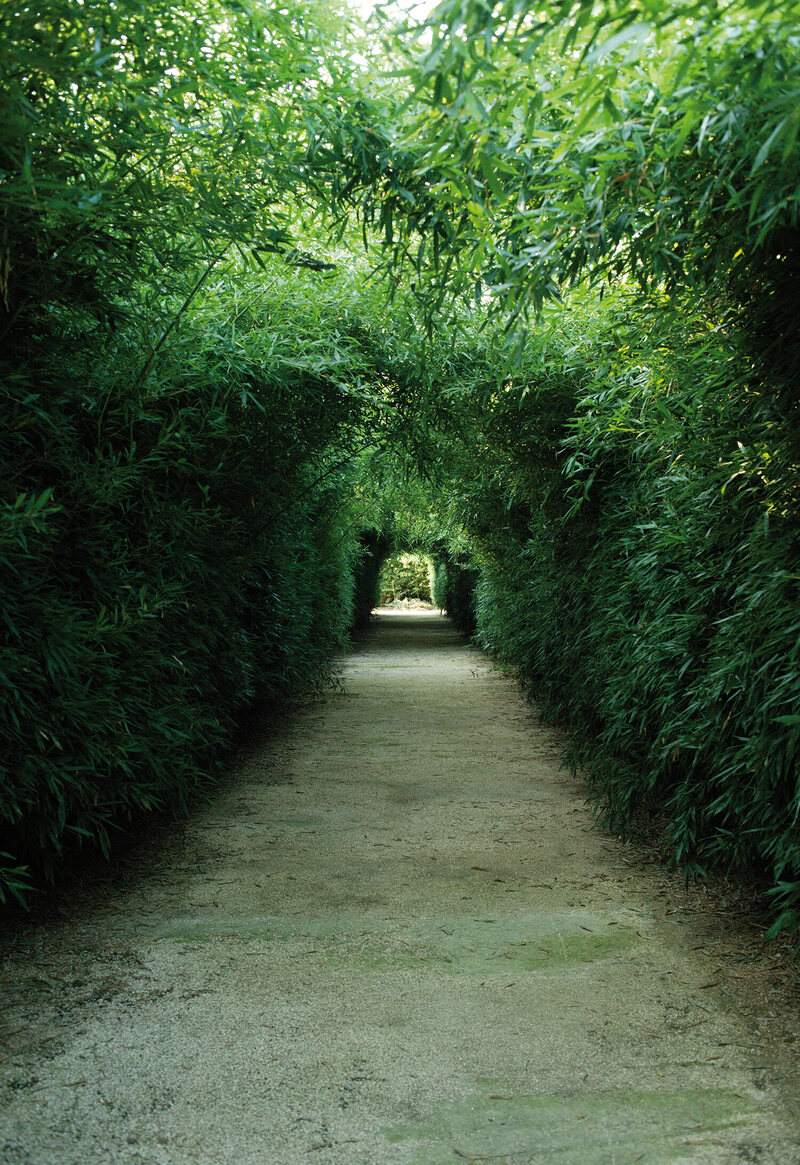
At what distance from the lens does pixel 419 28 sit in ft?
4.15

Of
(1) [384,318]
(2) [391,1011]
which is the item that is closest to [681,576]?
(2) [391,1011]

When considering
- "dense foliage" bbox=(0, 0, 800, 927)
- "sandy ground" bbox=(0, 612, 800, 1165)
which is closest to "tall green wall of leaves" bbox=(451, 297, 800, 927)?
"dense foliage" bbox=(0, 0, 800, 927)

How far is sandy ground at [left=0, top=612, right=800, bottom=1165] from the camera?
1.41 m

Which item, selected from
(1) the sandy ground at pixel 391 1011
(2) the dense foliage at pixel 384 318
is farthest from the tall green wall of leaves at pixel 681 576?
(1) the sandy ground at pixel 391 1011

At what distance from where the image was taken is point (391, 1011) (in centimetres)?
182

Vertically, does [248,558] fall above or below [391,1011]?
above

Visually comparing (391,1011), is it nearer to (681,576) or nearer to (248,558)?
(681,576)

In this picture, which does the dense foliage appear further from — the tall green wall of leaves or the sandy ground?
the sandy ground

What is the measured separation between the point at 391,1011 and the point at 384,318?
8.35ft

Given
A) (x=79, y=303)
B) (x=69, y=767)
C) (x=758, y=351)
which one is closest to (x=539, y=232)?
(x=758, y=351)

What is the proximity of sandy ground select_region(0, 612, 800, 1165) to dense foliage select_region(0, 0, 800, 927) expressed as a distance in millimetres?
288

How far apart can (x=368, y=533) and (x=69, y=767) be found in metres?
10.5

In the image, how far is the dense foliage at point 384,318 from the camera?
1536 millimetres

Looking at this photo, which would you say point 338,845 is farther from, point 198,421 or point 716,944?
point 198,421
